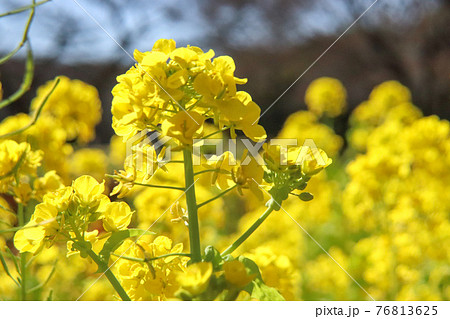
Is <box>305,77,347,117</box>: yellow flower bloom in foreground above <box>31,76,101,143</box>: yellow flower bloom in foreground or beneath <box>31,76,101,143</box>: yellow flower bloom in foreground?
above

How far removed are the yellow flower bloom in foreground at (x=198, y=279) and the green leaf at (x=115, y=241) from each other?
10cm

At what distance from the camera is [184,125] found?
509 mm

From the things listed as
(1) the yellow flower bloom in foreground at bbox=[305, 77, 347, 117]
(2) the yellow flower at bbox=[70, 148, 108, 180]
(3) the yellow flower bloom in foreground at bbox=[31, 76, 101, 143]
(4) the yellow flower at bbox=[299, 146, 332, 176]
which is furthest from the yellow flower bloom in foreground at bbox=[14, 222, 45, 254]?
(1) the yellow flower bloom in foreground at bbox=[305, 77, 347, 117]

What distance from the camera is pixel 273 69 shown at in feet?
15.7

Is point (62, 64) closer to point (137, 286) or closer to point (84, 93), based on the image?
point (84, 93)

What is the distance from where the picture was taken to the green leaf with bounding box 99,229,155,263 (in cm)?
52

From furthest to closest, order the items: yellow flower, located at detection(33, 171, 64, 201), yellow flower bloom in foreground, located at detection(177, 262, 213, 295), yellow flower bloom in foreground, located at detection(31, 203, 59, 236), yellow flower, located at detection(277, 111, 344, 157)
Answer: yellow flower, located at detection(277, 111, 344, 157), yellow flower, located at detection(33, 171, 64, 201), yellow flower bloom in foreground, located at detection(31, 203, 59, 236), yellow flower bloom in foreground, located at detection(177, 262, 213, 295)

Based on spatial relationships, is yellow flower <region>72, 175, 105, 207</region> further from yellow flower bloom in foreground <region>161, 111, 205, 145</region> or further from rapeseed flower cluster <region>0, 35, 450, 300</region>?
yellow flower bloom in foreground <region>161, 111, 205, 145</region>

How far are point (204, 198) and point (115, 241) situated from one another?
918 millimetres

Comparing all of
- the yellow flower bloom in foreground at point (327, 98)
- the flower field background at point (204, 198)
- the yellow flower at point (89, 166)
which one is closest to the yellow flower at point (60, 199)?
the flower field background at point (204, 198)

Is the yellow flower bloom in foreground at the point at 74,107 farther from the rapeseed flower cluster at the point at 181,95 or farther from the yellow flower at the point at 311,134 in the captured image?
the yellow flower at the point at 311,134

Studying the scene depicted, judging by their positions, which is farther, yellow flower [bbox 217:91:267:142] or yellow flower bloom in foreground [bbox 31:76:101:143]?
yellow flower bloom in foreground [bbox 31:76:101:143]

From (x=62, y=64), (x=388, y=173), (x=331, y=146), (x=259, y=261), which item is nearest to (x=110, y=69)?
(x=62, y=64)

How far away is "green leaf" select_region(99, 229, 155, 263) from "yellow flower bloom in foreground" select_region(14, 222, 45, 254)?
8 cm
